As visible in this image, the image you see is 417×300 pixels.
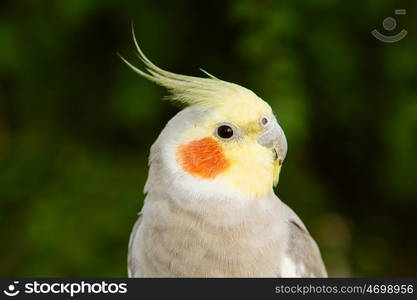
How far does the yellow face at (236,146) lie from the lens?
1693 mm

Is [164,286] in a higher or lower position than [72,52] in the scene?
lower

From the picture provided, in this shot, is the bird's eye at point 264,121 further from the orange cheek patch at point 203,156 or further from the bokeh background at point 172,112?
the bokeh background at point 172,112

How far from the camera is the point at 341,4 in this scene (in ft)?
9.32

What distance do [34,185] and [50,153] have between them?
158 millimetres

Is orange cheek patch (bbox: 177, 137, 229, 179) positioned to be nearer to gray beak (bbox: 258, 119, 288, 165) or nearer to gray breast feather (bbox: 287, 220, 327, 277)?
gray beak (bbox: 258, 119, 288, 165)

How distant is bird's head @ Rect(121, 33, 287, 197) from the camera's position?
1.68 meters

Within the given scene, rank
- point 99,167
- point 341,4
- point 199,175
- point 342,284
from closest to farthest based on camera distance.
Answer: point 199,175 < point 342,284 < point 341,4 < point 99,167

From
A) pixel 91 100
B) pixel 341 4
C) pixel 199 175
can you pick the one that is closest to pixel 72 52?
pixel 91 100

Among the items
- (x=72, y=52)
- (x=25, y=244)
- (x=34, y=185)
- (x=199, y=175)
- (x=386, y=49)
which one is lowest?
(x=199, y=175)

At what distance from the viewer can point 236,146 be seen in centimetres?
170

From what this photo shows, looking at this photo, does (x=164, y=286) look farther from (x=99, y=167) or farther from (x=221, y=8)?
(x=221, y=8)
